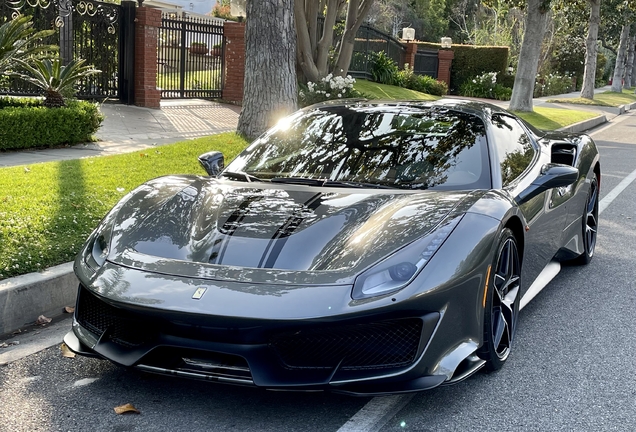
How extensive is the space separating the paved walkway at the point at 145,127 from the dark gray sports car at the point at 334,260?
6.02 meters

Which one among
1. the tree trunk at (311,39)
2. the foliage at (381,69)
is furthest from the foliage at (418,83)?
the tree trunk at (311,39)

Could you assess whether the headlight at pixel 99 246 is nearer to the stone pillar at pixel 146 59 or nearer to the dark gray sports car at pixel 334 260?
the dark gray sports car at pixel 334 260

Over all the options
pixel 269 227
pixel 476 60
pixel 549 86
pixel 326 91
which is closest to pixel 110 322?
pixel 269 227

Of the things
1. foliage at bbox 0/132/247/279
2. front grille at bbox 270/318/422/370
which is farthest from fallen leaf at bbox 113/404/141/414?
foliage at bbox 0/132/247/279

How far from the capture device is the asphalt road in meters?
3.24

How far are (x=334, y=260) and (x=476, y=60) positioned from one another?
32.8 metres

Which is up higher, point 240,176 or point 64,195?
point 240,176

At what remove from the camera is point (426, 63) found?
3391 centimetres

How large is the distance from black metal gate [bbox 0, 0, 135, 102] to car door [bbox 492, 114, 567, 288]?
10756 millimetres

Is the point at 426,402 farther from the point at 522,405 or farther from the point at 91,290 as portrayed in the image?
the point at 91,290

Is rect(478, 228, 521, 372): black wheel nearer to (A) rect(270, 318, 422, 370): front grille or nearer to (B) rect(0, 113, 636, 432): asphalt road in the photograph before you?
(B) rect(0, 113, 636, 432): asphalt road

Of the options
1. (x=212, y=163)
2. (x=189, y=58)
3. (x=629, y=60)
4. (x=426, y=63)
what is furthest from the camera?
(x=629, y=60)

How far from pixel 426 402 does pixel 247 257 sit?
1033mm

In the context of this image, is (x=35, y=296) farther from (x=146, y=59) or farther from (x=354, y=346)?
(x=146, y=59)
